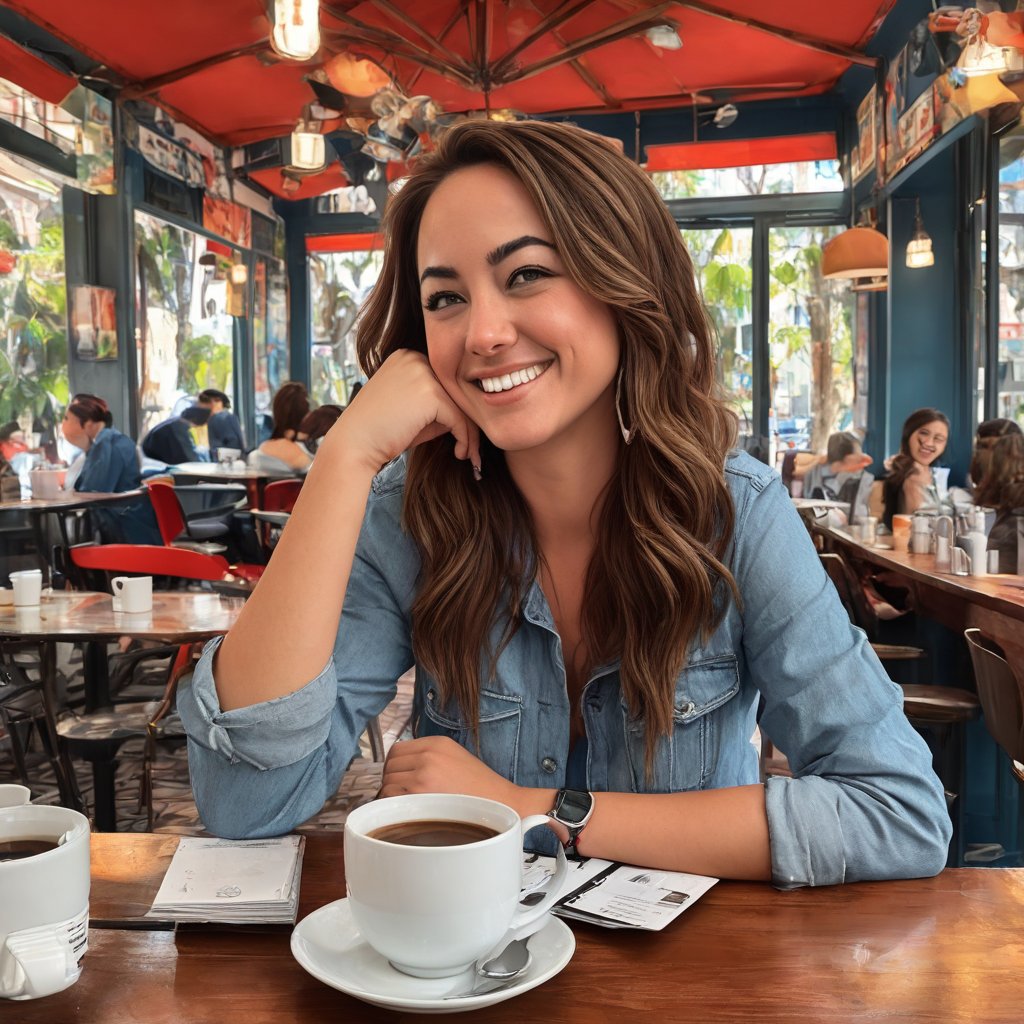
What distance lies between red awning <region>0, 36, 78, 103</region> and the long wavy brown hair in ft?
23.4

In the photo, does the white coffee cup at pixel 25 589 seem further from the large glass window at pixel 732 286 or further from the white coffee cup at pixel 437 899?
the large glass window at pixel 732 286

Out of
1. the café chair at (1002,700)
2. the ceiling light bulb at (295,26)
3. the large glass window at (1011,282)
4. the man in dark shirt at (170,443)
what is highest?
the ceiling light bulb at (295,26)

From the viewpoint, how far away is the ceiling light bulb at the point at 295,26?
173 inches

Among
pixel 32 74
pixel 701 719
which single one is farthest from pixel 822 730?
pixel 32 74

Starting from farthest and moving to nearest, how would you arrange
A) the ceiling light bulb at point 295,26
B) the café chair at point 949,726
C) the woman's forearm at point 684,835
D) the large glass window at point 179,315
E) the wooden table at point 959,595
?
the large glass window at point 179,315 < the ceiling light bulb at point 295,26 < the café chair at point 949,726 < the wooden table at point 959,595 < the woman's forearm at point 684,835

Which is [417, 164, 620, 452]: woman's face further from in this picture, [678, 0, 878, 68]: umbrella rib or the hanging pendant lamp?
the hanging pendant lamp

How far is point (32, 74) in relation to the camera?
7.60 m

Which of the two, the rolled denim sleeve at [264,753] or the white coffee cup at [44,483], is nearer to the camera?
the rolled denim sleeve at [264,753]

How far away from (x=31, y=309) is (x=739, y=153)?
6603mm

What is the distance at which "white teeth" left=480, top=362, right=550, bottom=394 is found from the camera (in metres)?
1.27

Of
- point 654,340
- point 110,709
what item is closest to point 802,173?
point 110,709

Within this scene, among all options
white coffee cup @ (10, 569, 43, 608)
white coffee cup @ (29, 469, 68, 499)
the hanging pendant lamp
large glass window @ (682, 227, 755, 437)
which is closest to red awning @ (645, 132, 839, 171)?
large glass window @ (682, 227, 755, 437)

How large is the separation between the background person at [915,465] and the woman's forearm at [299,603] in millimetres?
5432

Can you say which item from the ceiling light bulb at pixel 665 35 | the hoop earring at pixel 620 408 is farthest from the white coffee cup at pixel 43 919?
the ceiling light bulb at pixel 665 35
